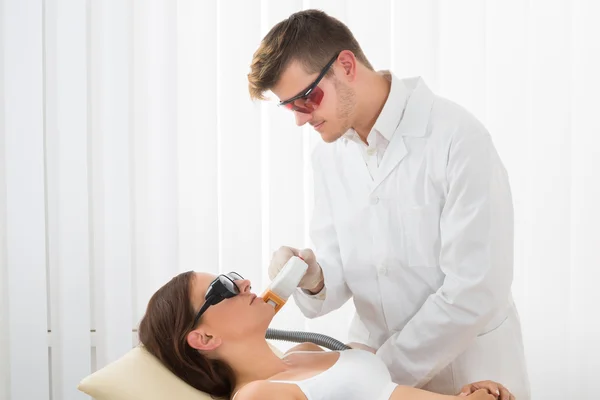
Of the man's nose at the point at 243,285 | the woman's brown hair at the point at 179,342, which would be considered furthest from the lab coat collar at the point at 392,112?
the woman's brown hair at the point at 179,342

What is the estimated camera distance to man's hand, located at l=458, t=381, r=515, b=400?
1.73 meters

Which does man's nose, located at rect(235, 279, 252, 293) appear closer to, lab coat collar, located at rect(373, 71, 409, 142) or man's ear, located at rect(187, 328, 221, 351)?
man's ear, located at rect(187, 328, 221, 351)

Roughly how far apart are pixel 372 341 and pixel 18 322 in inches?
56.8

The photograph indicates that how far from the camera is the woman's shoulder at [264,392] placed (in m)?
1.58

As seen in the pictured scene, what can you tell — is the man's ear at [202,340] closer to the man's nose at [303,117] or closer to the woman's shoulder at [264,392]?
the woman's shoulder at [264,392]

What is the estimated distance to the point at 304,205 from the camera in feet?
9.16

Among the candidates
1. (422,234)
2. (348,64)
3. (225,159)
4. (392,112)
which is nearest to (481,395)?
(422,234)

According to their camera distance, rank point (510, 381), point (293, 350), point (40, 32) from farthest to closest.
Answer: point (40, 32)
point (293, 350)
point (510, 381)

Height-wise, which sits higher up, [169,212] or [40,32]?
[40,32]

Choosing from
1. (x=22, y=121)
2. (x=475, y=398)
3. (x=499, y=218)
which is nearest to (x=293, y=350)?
(x=475, y=398)

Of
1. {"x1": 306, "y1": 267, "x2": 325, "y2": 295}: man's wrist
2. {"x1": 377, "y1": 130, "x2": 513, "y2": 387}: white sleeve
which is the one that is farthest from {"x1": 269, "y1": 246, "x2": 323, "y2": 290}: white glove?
{"x1": 377, "y1": 130, "x2": 513, "y2": 387}: white sleeve

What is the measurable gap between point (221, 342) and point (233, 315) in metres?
0.08

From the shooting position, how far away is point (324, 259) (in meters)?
2.08

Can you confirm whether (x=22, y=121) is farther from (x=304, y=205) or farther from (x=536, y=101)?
(x=536, y=101)
